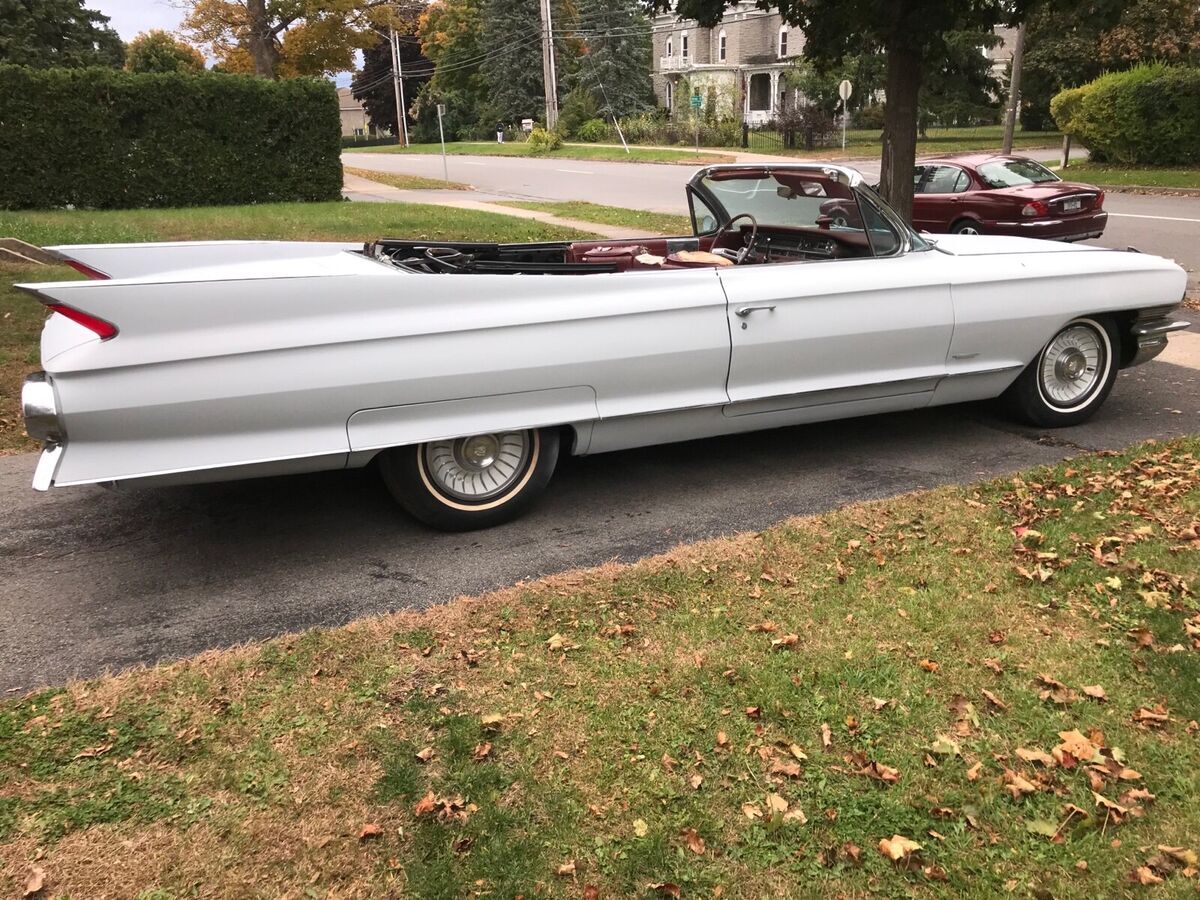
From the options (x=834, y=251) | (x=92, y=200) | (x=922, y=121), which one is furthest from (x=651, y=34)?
(x=834, y=251)

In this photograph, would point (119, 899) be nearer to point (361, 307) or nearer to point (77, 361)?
point (77, 361)

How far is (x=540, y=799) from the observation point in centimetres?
266

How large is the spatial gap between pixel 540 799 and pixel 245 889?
76 centimetres

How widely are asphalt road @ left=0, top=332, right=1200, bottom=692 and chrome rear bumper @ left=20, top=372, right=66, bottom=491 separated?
0.58 m

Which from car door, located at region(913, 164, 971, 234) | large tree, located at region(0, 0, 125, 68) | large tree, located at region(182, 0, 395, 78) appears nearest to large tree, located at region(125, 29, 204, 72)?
large tree, located at region(0, 0, 125, 68)

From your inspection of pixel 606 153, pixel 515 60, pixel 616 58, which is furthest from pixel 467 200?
pixel 515 60

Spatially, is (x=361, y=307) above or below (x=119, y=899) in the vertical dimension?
above

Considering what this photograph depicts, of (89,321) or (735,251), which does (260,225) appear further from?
(89,321)

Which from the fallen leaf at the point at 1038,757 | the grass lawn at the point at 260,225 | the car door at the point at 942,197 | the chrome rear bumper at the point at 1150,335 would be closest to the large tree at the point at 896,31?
the car door at the point at 942,197

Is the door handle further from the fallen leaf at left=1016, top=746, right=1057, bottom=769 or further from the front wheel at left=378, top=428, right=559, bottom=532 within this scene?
the fallen leaf at left=1016, top=746, right=1057, bottom=769

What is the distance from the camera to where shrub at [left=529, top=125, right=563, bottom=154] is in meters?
45.9

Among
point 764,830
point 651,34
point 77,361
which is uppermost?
point 651,34

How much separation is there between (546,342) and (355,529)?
4.20 ft

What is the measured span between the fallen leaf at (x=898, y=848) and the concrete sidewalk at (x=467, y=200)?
10.9 metres
